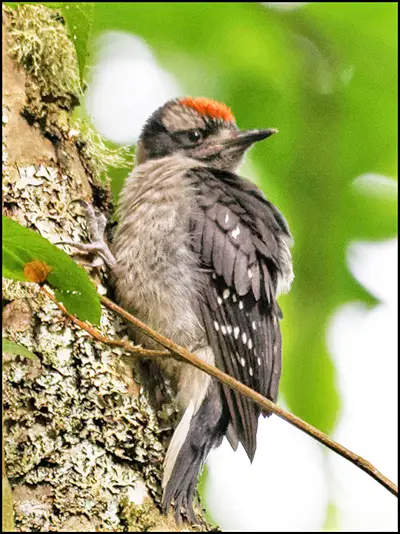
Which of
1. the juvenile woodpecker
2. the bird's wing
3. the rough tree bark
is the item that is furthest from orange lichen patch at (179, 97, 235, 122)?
the rough tree bark

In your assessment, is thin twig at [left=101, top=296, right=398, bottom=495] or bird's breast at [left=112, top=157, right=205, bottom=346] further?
bird's breast at [left=112, top=157, right=205, bottom=346]

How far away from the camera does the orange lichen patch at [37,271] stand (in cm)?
121

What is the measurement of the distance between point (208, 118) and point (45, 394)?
1.79 meters

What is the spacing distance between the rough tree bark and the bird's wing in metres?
0.40

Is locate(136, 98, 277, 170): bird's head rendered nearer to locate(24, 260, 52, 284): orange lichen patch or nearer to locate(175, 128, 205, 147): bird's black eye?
locate(175, 128, 205, 147): bird's black eye

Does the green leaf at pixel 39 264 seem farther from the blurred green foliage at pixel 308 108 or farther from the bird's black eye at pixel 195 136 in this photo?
the bird's black eye at pixel 195 136

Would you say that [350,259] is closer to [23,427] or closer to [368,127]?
[368,127]

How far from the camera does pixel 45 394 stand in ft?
6.89

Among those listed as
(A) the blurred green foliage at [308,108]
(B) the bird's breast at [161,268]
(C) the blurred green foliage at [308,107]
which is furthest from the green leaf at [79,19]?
(B) the bird's breast at [161,268]

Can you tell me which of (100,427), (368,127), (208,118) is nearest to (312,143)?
(368,127)

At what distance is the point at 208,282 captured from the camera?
2.82 meters

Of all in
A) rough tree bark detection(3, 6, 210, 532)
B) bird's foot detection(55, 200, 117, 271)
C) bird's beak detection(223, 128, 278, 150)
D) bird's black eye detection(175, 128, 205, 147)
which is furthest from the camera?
bird's black eye detection(175, 128, 205, 147)

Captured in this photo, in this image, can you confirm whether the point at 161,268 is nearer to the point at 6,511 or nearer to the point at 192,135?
the point at 192,135

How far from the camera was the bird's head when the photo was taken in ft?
11.5
